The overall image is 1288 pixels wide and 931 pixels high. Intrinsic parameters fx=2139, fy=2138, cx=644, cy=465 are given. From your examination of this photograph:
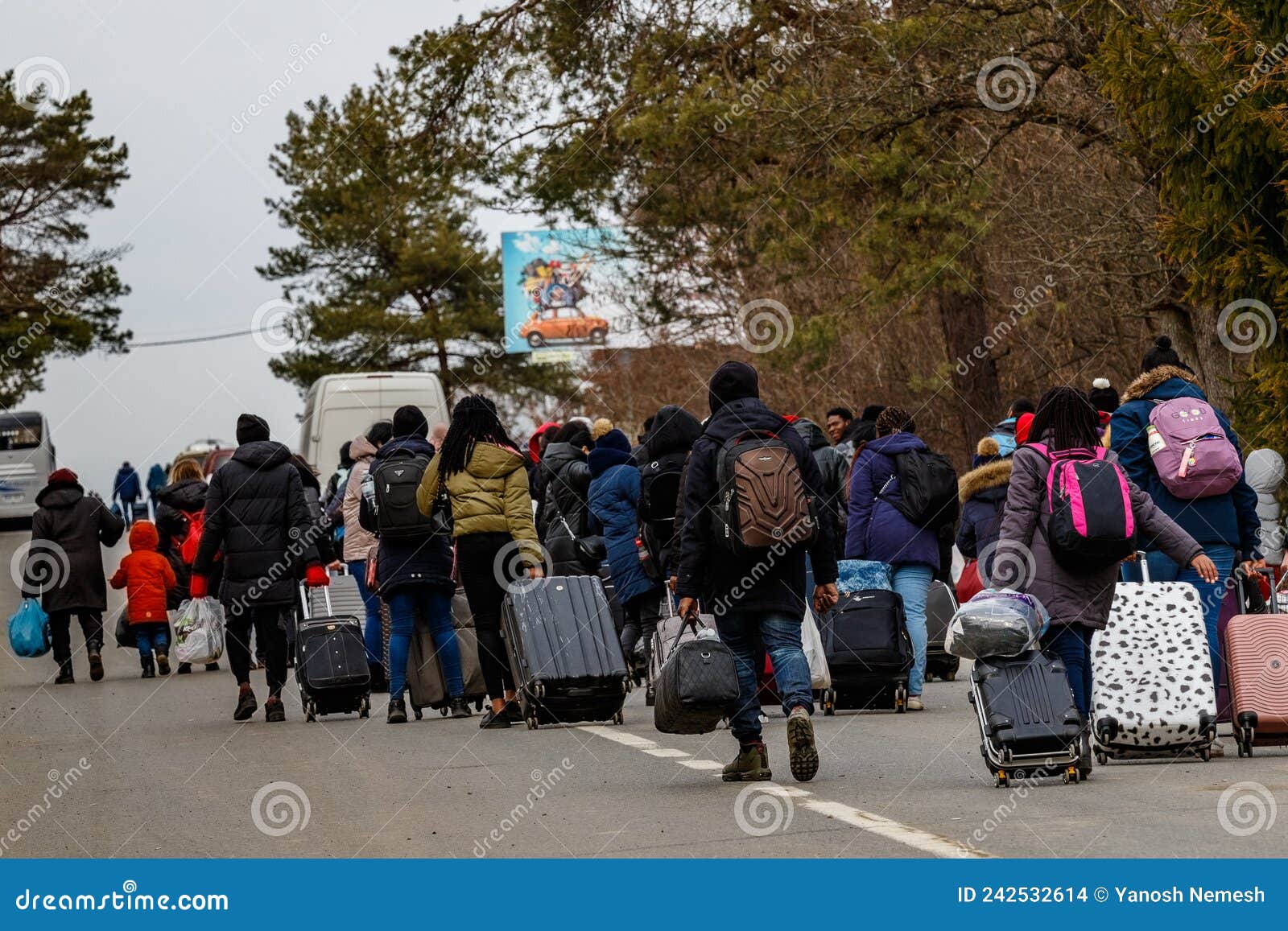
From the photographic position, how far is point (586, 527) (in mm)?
15758

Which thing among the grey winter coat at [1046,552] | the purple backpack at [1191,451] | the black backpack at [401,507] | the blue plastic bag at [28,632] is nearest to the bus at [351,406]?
the blue plastic bag at [28,632]

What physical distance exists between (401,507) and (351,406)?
54.9 feet

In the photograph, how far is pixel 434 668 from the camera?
13.5 m

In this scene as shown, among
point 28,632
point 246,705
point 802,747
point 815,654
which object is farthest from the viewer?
point 28,632

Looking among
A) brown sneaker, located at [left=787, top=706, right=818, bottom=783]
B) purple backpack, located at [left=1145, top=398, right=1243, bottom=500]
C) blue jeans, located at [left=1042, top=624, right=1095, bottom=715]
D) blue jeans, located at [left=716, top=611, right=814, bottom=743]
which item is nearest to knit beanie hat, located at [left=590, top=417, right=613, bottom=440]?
purple backpack, located at [left=1145, top=398, right=1243, bottom=500]

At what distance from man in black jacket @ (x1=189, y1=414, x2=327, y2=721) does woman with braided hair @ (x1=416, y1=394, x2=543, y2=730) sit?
152 cm

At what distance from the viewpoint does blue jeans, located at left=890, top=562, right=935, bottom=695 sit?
13.4 metres

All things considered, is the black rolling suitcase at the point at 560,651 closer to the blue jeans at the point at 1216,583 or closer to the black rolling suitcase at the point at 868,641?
the black rolling suitcase at the point at 868,641

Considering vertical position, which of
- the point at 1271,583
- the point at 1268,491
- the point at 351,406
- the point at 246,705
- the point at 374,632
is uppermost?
the point at 351,406

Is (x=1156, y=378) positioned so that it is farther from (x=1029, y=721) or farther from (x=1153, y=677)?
(x=1029, y=721)

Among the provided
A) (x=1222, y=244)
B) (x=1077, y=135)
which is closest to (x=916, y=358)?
A: (x=1077, y=135)

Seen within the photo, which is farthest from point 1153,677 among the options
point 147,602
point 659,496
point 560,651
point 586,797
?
point 147,602

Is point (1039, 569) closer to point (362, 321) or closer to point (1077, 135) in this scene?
point (1077, 135)

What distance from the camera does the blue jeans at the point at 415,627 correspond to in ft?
43.4
